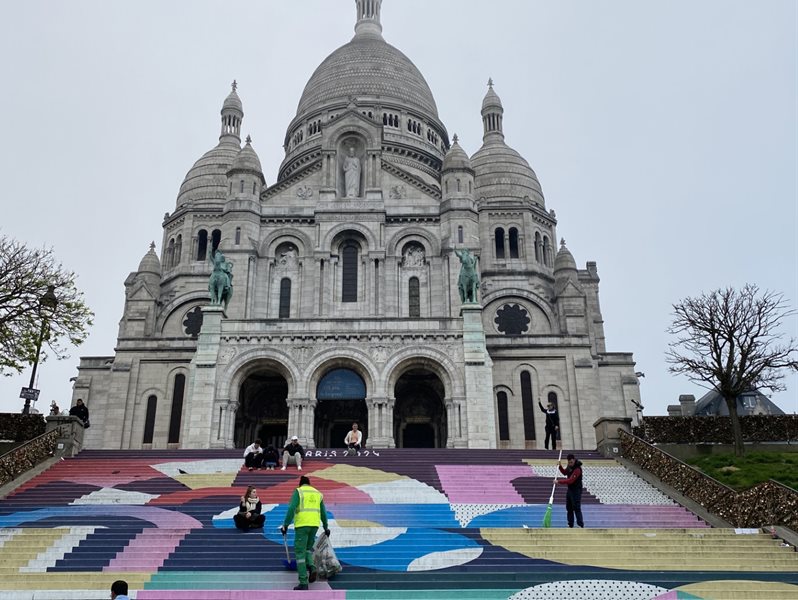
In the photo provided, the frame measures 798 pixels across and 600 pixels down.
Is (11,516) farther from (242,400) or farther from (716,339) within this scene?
(716,339)

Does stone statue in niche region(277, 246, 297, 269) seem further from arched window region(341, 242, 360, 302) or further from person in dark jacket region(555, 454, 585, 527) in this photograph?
person in dark jacket region(555, 454, 585, 527)

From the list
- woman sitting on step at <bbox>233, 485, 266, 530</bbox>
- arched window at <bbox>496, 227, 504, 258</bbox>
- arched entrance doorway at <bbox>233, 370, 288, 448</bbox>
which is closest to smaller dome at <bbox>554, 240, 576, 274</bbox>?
arched window at <bbox>496, 227, 504, 258</bbox>

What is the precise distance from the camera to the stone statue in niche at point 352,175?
141 feet

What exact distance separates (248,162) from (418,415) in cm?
1703

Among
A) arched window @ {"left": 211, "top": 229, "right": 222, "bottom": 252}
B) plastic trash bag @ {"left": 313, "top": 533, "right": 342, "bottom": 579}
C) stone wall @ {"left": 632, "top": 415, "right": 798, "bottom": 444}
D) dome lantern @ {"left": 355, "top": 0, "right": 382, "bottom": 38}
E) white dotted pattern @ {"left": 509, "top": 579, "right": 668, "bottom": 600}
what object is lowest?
white dotted pattern @ {"left": 509, "top": 579, "right": 668, "bottom": 600}

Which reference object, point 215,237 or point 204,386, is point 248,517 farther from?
point 215,237

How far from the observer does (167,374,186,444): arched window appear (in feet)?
134

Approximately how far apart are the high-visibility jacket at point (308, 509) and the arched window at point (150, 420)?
3024 centimetres

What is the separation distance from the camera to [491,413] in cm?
3391

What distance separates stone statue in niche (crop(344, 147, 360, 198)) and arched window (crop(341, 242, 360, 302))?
3.11 metres

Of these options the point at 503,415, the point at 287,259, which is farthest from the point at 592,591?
the point at 287,259

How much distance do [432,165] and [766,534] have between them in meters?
42.6

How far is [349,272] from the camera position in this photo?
136ft

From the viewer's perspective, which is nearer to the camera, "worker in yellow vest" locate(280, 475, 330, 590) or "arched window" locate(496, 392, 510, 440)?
"worker in yellow vest" locate(280, 475, 330, 590)
